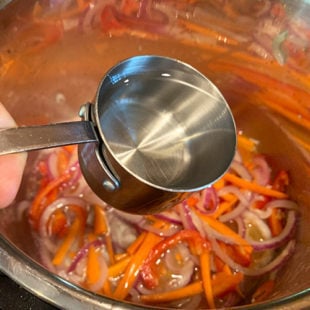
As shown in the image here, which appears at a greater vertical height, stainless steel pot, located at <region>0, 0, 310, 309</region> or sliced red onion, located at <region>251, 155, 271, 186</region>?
stainless steel pot, located at <region>0, 0, 310, 309</region>

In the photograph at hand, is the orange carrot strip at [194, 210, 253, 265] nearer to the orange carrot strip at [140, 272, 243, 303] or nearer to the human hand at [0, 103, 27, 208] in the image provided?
the orange carrot strip at [140, 272, 243, 303]

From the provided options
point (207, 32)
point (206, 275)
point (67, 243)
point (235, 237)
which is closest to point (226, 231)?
point (235, 237)

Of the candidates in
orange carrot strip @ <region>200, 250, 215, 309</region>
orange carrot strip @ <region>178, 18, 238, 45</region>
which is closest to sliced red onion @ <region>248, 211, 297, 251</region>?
A: orange carrot strip @ <region>200, 250, 215, 309</region>

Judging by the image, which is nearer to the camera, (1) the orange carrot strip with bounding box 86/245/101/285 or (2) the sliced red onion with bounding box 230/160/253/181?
(1) the orange carrot strip with bounding box 86/245/101/285

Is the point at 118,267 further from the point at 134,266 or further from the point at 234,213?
the point at 234,213

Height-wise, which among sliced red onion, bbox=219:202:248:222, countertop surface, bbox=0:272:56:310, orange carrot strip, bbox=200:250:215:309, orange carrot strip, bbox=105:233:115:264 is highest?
countertop surface, bbox=0:272:56:310

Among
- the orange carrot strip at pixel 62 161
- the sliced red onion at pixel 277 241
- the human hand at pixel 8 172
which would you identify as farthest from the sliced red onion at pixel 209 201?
the human hand at pixel 8 172

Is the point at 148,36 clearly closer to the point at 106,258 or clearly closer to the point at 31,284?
the point at 106,258
